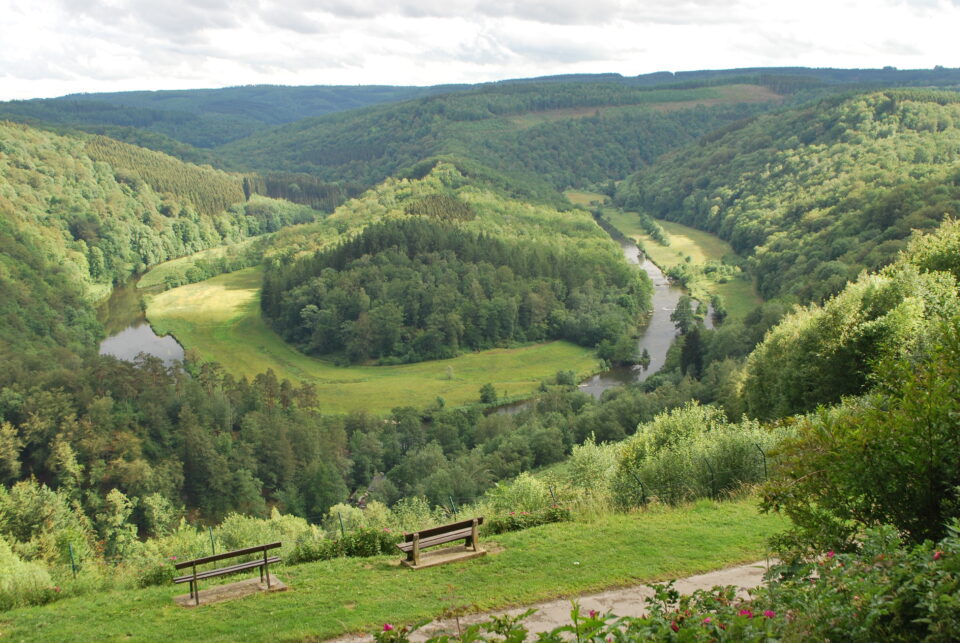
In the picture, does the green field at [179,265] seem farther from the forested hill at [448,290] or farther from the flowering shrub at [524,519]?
the flowering shrub at [524,519]

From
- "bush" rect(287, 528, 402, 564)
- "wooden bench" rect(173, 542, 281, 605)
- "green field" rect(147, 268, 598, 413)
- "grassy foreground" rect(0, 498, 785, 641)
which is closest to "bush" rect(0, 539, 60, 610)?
"grassy foreground" rect(0, 498, 785, 641)

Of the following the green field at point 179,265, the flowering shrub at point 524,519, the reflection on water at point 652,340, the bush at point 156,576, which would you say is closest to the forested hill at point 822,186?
the reflection on water at point 652,340

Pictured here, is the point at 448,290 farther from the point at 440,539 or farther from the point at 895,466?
the point at 895,466

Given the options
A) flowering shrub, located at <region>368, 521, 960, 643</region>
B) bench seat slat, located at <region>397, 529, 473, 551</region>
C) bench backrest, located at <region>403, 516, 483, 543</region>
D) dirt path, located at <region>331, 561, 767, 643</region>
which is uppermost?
flowering shrub, located at <region>368, 521, 960, 643</region>

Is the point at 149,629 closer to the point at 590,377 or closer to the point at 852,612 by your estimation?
the point at 852,612

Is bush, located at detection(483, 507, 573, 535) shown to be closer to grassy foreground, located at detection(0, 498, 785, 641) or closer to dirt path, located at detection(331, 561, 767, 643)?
grassy foreground, located at detection(0, 498, 785, 641)
